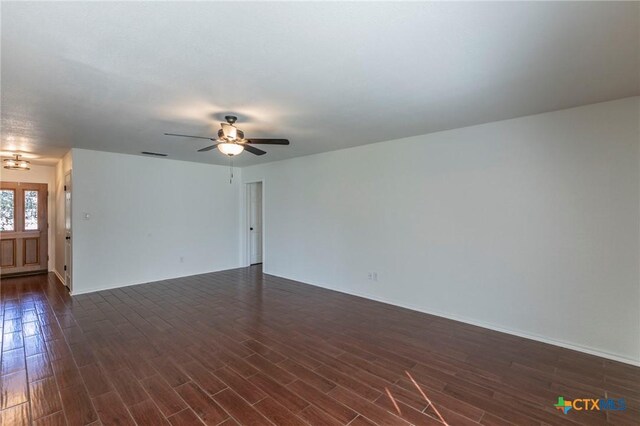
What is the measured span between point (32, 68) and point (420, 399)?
3918mm

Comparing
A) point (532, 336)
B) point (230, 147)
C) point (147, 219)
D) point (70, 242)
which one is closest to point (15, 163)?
point (70, 242)

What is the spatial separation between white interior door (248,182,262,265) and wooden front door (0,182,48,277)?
15.7ft

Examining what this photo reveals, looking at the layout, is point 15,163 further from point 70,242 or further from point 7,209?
point 70,242

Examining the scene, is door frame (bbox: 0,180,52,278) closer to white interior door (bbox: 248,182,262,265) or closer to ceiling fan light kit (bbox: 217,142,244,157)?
white interior door (bbox: 248,182,262,265)

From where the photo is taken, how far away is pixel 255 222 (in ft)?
25.6

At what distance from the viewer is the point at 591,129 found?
303 cm

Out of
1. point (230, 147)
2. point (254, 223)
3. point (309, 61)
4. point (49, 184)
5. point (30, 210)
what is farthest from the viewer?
point (254, 223)

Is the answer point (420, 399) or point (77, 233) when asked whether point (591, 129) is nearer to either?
point (420, 399)

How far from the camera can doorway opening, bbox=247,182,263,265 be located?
7.54 metres

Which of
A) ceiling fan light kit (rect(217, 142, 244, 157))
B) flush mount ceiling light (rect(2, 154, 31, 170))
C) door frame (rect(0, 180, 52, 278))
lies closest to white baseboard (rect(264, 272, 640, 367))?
ceiling fan light kit (rect(217, 142, 244, 157))

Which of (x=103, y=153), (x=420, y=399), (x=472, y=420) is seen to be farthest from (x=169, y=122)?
(x=472, y=420)

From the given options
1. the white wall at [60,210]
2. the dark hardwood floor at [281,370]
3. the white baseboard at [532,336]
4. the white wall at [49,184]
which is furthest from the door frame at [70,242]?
the white baseboard at [532,336]

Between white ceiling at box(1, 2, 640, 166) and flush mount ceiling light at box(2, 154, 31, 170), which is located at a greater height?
white ceiling at box(1, 2, 640, 166)

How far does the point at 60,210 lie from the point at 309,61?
6831 mm
